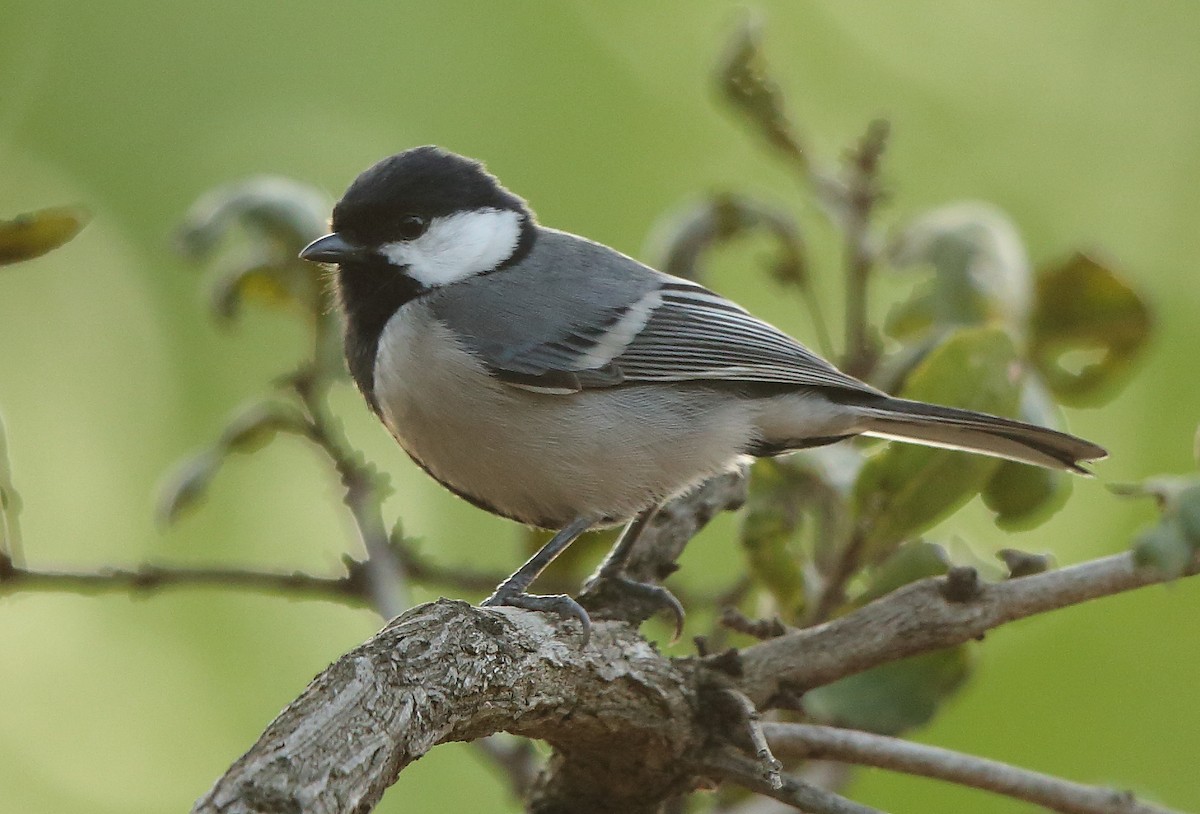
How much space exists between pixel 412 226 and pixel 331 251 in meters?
→ 0.15

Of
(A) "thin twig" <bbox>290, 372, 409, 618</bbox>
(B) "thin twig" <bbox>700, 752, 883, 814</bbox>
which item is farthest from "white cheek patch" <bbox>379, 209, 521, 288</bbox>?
(B) "thin twig" <bbox>700, 752, 883, 814</bbox>

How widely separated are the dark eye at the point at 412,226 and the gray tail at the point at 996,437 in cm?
83

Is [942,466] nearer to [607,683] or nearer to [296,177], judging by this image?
[607,683]

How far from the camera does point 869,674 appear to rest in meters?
1.58

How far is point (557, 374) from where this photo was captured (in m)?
1.91

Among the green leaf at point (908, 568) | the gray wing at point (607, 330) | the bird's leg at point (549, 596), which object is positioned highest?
the gray wing at point (607, 330)

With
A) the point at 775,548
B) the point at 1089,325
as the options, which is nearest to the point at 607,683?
the point at 775,548

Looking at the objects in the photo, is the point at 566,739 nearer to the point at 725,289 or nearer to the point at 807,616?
the point at 807,616

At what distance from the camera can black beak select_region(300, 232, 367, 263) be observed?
1.99m

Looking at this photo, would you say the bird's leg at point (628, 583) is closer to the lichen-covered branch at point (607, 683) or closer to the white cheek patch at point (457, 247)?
the lichen-covered branch at point (607, 683)

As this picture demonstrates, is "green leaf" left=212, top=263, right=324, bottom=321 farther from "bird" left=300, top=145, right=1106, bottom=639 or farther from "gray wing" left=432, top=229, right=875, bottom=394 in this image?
"gray wing" left=432, top=229, right=875, bottom=394

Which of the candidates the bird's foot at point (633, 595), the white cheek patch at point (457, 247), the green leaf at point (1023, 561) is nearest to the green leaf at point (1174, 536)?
the green leaf at point (1023, 561)

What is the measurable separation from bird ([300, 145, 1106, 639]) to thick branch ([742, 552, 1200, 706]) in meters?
0.25

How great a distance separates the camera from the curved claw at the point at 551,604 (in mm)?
1464
